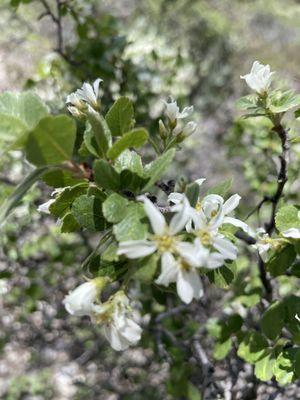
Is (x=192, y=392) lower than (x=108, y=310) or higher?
lower

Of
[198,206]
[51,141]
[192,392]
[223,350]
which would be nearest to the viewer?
[51,141]

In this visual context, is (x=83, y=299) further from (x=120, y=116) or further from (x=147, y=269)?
(x=120, y=116)

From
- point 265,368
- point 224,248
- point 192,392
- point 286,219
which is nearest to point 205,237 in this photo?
point 224,248

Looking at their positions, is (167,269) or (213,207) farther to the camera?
(213,207)

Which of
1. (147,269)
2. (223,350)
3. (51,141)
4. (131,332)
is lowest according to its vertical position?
(223,350)

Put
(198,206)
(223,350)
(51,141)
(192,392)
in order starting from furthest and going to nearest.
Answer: (192,392)
(223,350)
(198,206)
(51,141)

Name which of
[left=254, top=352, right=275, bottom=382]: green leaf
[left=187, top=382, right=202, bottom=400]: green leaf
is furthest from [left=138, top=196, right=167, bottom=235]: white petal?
[left=187, top=382, right=202, bottom=400]: green leaf

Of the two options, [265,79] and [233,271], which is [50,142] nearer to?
[233,271]
